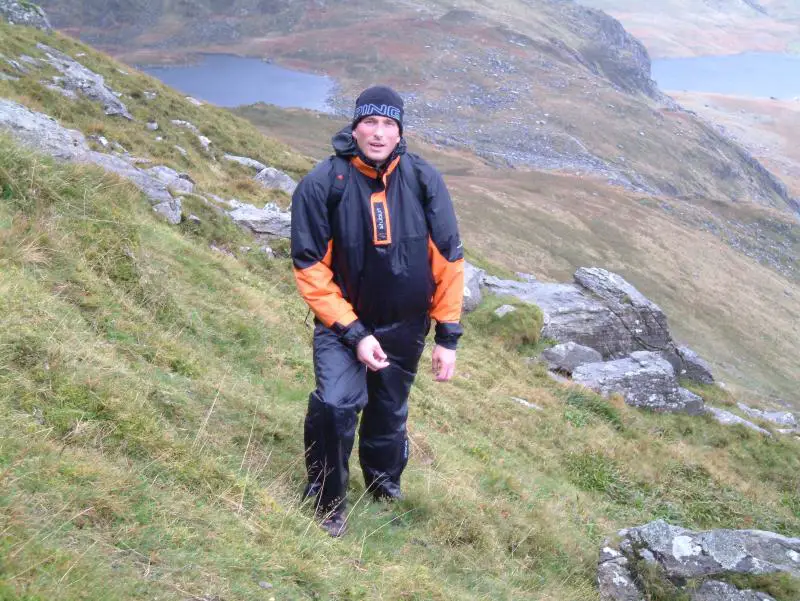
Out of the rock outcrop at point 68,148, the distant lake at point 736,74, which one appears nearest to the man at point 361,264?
the rock outcrop at point 68,148

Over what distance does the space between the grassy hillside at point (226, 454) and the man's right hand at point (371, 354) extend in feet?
3.32

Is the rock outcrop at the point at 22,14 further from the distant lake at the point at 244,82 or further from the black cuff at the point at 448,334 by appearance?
the distant lake at the point at 244,82

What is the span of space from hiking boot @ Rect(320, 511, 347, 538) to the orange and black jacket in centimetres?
113

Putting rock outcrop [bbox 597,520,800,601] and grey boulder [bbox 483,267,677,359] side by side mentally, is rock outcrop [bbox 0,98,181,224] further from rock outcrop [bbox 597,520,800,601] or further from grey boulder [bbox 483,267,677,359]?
grey boulder [bbox 483,267,677,359]

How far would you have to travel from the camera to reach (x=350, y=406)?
4172mm

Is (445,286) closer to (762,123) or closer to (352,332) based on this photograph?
(352,332)

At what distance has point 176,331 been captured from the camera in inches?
251

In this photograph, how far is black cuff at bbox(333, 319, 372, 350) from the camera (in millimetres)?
4156

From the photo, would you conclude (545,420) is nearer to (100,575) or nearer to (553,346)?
(553,346)

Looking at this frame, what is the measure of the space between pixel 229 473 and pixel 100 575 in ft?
4.49

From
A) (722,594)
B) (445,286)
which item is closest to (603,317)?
(722,594)

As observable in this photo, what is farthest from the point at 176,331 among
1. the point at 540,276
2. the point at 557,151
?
the point at 557,151

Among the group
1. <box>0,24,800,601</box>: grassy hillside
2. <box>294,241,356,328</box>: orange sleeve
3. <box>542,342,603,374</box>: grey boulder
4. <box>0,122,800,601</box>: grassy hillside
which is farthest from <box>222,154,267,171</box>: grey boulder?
<box>294,241,356,328</box>: orange sleeve

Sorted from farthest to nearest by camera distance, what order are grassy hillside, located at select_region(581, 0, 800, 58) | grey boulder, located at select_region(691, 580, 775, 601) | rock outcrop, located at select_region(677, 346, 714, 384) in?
grassy hillside, located at select_region(581, 0, 800, 58), rock outcrop, located at select_region(677, 346, 714, 384), grey boulder, located at select_region(691, 580, 775, 601)
